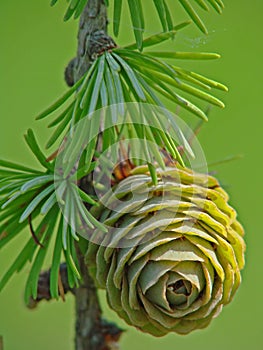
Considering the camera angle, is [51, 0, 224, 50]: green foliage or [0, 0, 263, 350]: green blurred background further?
[0, 0, 263, 350]: green blurred background

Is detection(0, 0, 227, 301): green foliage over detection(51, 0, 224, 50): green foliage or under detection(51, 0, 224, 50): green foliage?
under

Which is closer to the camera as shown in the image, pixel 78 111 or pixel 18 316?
pixel 78 111

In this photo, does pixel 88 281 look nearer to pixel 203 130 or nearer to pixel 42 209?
pixel 42 209

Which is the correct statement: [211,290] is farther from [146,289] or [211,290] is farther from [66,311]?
[66,311]

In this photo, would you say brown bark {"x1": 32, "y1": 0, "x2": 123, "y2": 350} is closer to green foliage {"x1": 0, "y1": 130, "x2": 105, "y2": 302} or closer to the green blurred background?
green foliage {"x1": 0, "y1": 130, "x2": 105, "y2": 302}

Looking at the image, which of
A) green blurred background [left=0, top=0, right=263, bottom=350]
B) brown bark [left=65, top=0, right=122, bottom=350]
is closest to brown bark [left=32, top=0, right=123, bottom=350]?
brown bark [left=65, top=0, right=122, bottom=350]

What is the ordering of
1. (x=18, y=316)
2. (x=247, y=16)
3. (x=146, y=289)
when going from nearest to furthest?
1. (x=146, y=289)
2. (x=18, y=316)
3. (x=247, y=16)

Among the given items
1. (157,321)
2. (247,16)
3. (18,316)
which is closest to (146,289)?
(157,321)

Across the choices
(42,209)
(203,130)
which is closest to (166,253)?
(42,209)
